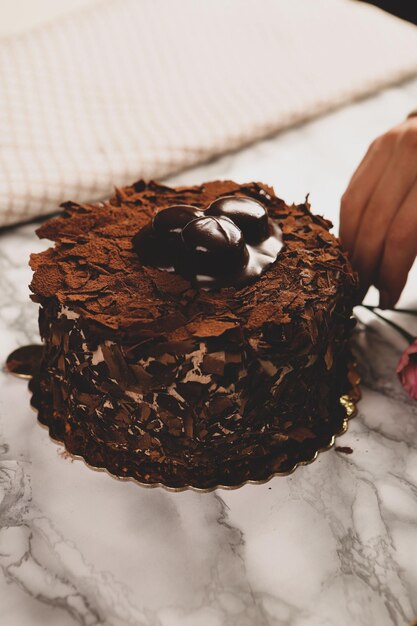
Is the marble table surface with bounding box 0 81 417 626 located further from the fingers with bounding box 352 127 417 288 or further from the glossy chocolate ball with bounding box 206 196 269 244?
the glossy chocolate ball with bounding box 206 196 269 244

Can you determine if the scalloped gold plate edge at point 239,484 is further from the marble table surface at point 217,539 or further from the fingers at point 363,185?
the fingers at point 363,185

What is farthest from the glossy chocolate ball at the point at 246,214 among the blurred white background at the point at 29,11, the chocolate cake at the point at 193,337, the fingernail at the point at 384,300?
the blurred white background at the point at 29,11

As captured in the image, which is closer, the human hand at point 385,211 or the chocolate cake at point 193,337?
the chocolate cake at point 193,337

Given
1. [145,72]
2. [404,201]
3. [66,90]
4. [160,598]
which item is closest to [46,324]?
[160,598]

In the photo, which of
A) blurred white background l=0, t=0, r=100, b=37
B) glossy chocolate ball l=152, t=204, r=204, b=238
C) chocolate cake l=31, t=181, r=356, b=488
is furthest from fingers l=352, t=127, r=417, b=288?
blurred white background l=0, t=0, r=100, b=37

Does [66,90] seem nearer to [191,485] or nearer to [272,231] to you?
Result: [272,231]

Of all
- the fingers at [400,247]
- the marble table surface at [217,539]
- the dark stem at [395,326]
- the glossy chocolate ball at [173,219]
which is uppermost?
the glossy chocolate ball at [173,219]
